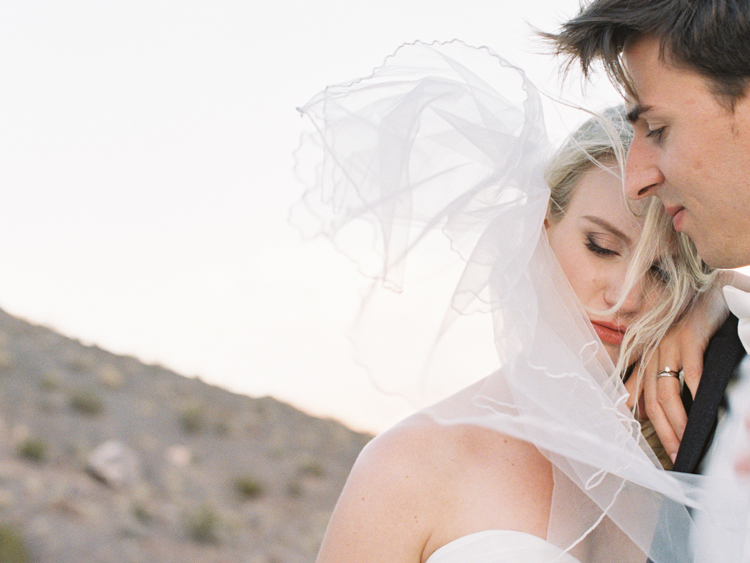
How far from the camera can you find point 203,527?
43.3 ft

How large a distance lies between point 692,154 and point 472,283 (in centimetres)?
60

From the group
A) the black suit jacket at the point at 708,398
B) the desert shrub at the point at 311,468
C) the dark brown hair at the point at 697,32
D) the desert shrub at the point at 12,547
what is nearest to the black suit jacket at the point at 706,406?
the black suit jacket at the point at 708,398

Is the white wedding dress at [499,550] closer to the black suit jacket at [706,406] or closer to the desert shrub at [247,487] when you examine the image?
the black suit jacket at [706,406]

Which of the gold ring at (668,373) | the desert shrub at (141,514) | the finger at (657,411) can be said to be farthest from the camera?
the desert shrub at (141,514)

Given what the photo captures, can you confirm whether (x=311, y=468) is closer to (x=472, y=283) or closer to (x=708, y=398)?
(x=708, y=398)

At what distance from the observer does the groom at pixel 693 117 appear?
1.50 metres

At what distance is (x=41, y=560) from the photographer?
10.4 metres

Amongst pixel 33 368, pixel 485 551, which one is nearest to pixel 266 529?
pixel 33 368

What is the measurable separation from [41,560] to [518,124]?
11.3 m

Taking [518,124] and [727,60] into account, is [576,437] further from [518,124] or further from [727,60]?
[727,60]

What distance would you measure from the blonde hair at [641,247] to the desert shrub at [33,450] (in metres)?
14.2

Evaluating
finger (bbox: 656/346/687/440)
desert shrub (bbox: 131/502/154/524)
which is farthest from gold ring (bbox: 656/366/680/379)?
desert shrub (bbox: 131/502/154/524)

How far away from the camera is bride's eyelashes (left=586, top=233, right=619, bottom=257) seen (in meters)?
1.92

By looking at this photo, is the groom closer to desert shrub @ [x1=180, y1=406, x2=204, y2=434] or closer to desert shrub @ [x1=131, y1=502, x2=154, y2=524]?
desert shrub @ [x1=131, y1=502, x2=154, y2=524]
